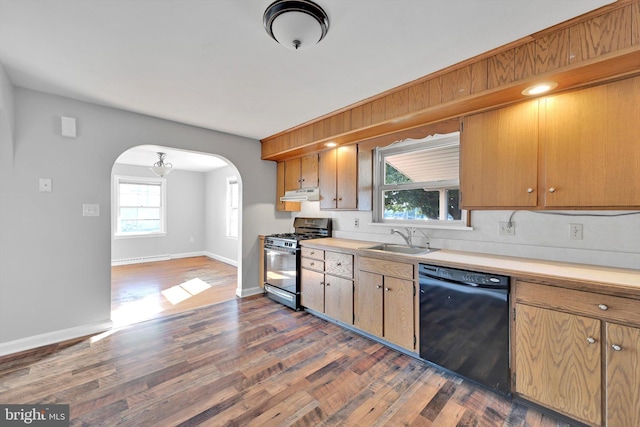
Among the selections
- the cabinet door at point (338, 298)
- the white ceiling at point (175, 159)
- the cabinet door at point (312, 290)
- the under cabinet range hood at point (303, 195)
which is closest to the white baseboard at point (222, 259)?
the white ceiling at point (175, 159)

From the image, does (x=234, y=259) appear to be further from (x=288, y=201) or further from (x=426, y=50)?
(x=426, y=50)

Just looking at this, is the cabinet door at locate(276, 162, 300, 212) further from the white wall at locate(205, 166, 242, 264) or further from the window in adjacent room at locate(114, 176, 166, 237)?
the window in adjacent room at locate(114, 176, 166, 237)

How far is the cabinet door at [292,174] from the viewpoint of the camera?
4.02 metres

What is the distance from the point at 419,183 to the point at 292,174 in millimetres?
1995

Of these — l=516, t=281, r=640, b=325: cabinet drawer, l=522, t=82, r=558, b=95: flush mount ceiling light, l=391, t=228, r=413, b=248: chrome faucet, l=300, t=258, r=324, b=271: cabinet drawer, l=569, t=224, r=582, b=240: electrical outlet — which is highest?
l=522, t=82, r=558, b=95: flush mount ceiling light

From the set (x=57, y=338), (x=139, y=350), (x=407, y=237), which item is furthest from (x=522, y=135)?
(x=57, y=338)

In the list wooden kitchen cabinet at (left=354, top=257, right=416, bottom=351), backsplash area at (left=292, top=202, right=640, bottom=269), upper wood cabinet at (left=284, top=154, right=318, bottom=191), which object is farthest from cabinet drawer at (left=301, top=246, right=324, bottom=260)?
backsplash area at (left=292, top=202, right=640, bottom=269)

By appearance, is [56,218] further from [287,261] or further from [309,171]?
[309,171]

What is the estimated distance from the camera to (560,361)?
63.2 inches

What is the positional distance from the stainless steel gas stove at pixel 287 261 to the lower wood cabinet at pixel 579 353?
2349 millimetres

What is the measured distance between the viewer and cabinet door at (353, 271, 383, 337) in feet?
8.29

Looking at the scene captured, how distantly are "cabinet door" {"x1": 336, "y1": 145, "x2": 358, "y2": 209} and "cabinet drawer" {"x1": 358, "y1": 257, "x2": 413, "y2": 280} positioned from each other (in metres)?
0.84

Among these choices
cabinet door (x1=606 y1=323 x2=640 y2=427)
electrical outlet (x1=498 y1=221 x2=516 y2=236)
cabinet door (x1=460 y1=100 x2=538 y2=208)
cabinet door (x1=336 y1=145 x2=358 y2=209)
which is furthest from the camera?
cabinet door (x1=336 y1=145 x2=358 y2=209)

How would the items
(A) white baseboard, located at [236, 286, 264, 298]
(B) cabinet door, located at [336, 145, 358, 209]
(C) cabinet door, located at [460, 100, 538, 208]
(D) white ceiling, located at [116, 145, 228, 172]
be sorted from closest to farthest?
(C) cabinet door, located at [460, 100, 538, 208] → (B) cabinet door, located at [336, 145, 358, 209] → (A) white baseboard, located at [236, 286, 264, 298] → (D) white ceiling, located at [116, 145, 228, 172]
